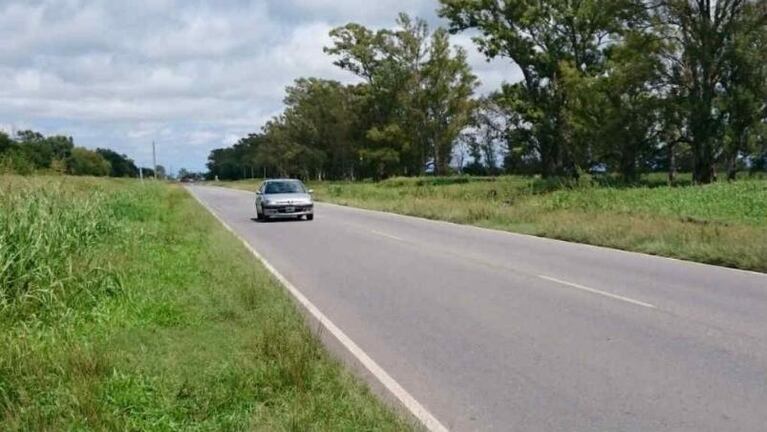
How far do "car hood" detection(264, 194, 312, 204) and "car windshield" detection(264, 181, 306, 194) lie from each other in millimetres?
732

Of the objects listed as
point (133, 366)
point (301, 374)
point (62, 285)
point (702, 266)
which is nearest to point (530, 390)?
point (301, 374)

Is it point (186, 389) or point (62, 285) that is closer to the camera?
point (186, 389)

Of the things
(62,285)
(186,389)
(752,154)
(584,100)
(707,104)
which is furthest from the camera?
(584,100)

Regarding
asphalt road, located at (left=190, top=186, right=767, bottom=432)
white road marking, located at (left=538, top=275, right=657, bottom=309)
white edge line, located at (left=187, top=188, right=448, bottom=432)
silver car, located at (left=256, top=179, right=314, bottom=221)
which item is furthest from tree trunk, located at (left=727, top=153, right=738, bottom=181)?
white edge line, located at (left=187, top=188, right=448, bottom=432)

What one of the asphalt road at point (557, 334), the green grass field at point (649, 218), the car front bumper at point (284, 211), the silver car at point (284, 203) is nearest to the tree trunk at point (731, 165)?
the green grass field at point (649, 218)

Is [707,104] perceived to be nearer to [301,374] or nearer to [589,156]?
A: [589,156]

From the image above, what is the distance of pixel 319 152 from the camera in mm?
108688

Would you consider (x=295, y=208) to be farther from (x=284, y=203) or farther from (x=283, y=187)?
(x=283, y=187)

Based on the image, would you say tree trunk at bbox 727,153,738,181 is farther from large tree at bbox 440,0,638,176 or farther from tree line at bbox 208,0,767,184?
large tree at bbox 440,0,638,176

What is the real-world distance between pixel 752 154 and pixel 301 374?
4748 cm

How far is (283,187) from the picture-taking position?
30.3m

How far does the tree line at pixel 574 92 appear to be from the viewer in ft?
140

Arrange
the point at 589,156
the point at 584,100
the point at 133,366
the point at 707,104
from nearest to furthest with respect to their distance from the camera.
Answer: the point at 133,366, the point at 707,104, the point at 584,100, the point at 589,156

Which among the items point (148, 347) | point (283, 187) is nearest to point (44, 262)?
point (148, 347)
